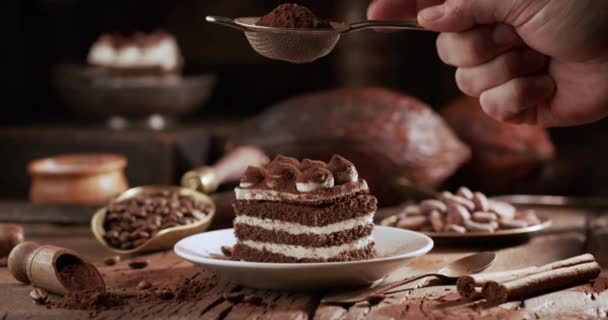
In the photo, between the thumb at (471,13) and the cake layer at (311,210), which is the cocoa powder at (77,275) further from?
the thumb at (471,13)

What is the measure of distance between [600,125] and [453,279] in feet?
7.97

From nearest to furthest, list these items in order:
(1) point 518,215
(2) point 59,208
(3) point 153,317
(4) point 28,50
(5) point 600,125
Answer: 1. (3) point 153,317
2. (1) point 518,215
3. (2) point 59,208
4. (5) point 600,125
5. (4) point 28,50

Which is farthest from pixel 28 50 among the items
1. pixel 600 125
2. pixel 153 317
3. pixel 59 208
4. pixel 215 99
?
pixel 153 317

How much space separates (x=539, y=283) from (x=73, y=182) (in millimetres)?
1472

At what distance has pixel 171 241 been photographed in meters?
2.24

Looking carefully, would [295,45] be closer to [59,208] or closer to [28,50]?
[59,208]

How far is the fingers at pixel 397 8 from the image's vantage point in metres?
2.08

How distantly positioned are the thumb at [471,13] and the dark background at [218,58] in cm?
225

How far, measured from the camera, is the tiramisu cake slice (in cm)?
183

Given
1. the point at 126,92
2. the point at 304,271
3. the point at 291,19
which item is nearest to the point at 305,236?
the point at 304,271

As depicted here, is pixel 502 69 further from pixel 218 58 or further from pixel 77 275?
pixel 218 58

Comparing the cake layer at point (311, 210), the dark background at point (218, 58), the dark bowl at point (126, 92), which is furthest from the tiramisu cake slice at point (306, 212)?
the dark background at point (218, 58)

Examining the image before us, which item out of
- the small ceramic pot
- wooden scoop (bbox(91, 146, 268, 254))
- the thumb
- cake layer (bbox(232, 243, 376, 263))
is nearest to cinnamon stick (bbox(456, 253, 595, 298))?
cake layer (bbox(232, 243, 376, 263))

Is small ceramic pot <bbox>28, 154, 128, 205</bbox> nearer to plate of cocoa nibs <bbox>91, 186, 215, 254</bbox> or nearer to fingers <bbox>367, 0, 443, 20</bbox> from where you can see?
plate of cocoa nibs <bbox>91, 186, 215, 254</bbox>
